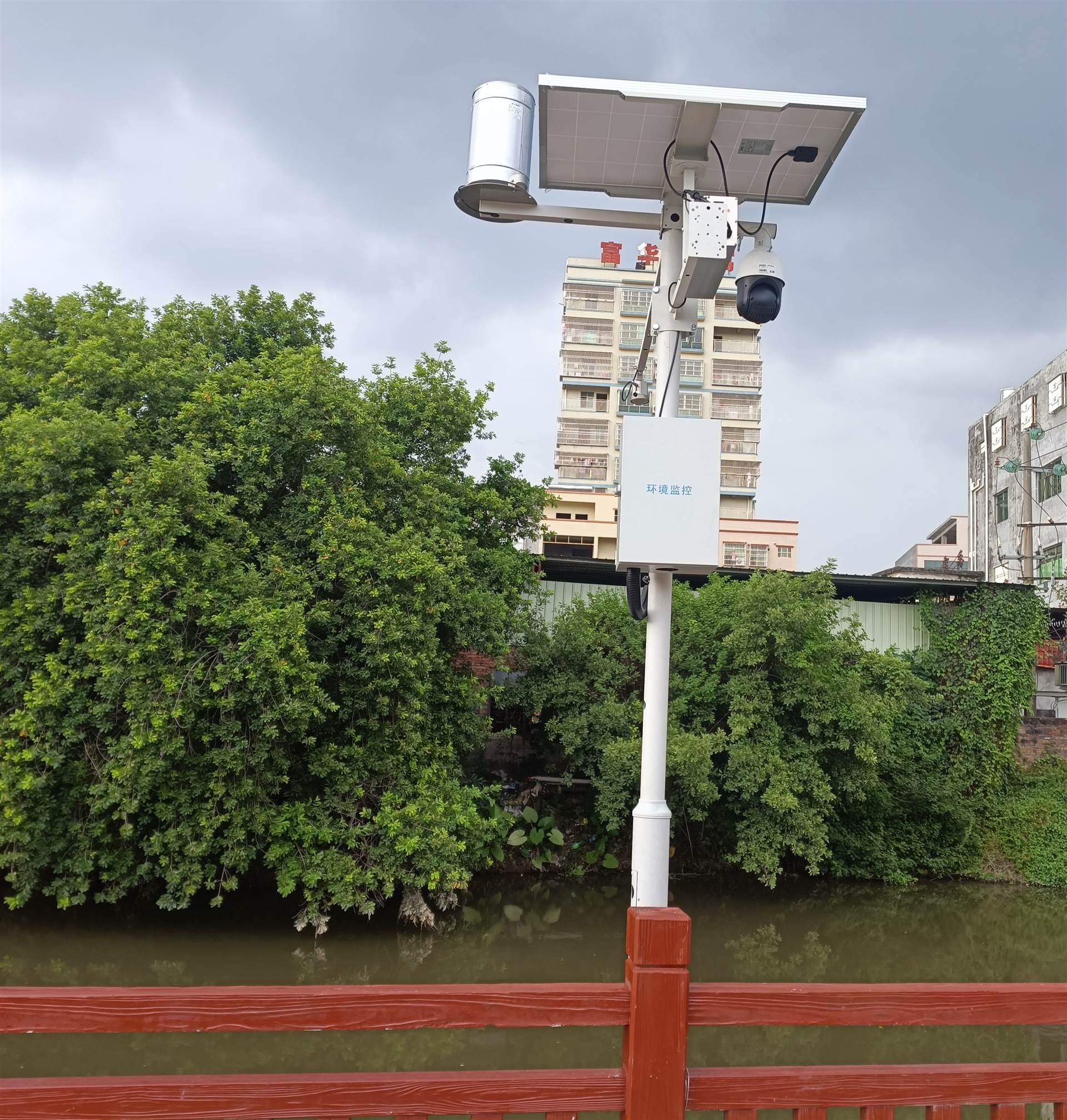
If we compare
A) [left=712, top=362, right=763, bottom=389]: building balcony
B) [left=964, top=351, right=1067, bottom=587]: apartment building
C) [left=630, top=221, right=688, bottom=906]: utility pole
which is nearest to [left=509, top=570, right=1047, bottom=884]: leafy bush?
[left=964, top=351, right=1067, bottom=587]: apartment building

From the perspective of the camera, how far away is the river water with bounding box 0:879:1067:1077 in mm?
6250

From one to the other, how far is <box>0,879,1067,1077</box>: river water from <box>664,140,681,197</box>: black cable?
17.9ft

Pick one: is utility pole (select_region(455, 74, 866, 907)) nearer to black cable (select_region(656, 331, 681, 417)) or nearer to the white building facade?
black cable (select_region(656, 331, 681, 417))

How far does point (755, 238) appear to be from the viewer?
13.7 feet

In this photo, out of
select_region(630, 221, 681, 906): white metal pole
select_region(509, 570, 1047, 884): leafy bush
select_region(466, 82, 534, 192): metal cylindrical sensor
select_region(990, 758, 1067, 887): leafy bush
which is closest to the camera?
select_region(630, 221, 681, 906): white metal pole

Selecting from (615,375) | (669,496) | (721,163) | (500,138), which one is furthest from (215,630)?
(615,375)

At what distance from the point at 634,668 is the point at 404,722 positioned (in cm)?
431

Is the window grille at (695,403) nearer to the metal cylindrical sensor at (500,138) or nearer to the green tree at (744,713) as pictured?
the green tree at (744,713)

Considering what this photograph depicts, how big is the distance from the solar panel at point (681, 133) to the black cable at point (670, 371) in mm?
757

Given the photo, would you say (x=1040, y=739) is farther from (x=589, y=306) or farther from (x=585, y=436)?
(x=589, y=306)

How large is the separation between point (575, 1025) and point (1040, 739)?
1458 cm

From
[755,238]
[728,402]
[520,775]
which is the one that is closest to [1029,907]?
[520,775]

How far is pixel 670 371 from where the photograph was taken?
4070 mm

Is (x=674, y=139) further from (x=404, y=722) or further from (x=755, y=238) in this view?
(x=404, y=722)
